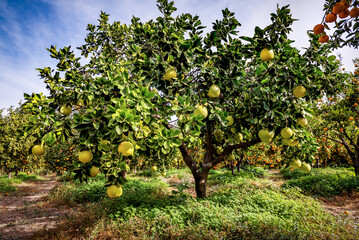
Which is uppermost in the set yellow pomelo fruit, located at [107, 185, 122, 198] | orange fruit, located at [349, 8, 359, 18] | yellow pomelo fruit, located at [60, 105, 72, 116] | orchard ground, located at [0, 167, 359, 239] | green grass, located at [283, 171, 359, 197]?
orange fruit, located at [349, 8, 359, 18]

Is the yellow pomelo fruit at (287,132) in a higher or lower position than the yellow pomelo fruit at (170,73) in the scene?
lower

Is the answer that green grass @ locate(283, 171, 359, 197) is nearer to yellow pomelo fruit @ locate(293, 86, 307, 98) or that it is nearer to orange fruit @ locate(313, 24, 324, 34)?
yellow pomelo fruit @ locate(293, 86, 307, 98)

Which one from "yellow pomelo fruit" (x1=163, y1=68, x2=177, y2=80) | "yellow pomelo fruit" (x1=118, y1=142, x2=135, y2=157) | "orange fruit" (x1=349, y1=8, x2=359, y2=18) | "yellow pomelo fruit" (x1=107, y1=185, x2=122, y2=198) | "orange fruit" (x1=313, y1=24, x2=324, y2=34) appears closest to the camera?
"orange fruit" (x1=349, y1=8, x2=359, y2=18)

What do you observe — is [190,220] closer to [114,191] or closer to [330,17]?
[114,191]

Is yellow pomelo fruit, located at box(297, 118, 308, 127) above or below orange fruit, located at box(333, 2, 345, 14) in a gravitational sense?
below

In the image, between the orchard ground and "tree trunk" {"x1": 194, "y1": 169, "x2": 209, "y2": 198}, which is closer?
the orchard ground

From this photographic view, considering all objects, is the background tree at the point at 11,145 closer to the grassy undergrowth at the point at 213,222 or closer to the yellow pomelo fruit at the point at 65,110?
the grassy undergrowth at the point at 213,222

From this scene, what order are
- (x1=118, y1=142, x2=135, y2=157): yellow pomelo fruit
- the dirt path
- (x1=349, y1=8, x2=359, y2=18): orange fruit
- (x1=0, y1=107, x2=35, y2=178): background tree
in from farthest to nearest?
(x1=0, y1=107, x2=35, y2=178): background tree
the dirt path
(x1=118, y1=142, x2=135, y2=157): yellow pomelo fruit
(x1=349, y1=8, x2=359, y2=18): orange fruit

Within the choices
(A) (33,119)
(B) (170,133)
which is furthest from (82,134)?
(B) (170,133)

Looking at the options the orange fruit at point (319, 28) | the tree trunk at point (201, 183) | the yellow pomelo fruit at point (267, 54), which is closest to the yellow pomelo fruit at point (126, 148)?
the yellow pomelo fruit at point (267, 54)

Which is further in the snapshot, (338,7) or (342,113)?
(342,113)

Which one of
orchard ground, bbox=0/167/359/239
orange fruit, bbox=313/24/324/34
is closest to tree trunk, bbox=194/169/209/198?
orchard ground, bbox=0/167/359/239

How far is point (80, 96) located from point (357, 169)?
43.2 ft

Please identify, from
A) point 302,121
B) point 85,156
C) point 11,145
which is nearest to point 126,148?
point 85,156
